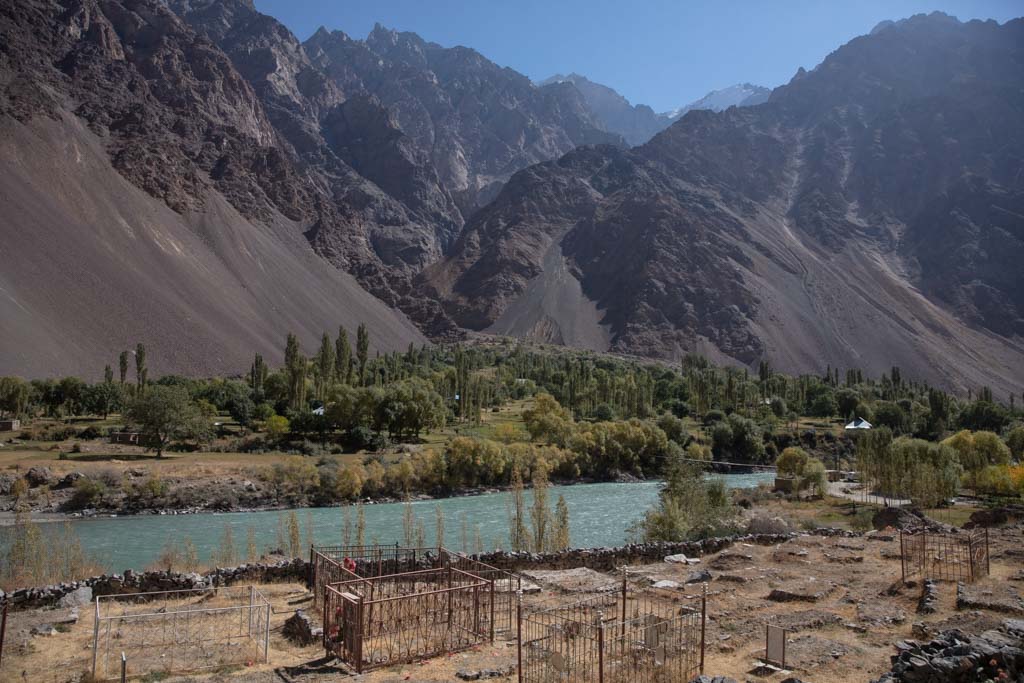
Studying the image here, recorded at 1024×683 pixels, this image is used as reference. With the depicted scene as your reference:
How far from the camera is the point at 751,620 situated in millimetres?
16984

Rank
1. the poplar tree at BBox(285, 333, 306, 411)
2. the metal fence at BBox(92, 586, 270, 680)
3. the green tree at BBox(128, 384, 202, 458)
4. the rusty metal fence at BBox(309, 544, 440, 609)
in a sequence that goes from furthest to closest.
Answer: the poplar tree at BBox(285, 333, 306, 411) → the green tree at BBox(128, 384, 202, 458) → the rusty metal fence at BBox(309, 544, 440, 609) → the metal fence at BBox(92, 586, 270, 680)

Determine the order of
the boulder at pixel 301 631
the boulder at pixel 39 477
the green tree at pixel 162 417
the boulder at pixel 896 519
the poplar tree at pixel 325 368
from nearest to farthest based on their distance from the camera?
the boulder at pixel 301 631 → the boulder at pixel 896 519 → the boulder at pixel 39 477 → the green tree at pixel 162 417 → the poplar tree at pixel 325 368

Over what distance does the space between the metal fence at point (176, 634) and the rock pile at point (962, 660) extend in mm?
11462

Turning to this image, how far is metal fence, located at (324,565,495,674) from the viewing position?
14086mm

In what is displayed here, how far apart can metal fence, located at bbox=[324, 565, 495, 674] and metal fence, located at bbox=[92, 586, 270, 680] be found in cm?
155

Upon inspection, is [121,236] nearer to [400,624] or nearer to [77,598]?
[77,598]

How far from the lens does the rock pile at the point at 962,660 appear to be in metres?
10.3

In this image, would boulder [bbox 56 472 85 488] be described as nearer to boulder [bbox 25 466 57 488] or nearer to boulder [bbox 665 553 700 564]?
boulder [bbox 25 466 57 488]

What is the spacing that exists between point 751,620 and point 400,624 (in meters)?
8.02

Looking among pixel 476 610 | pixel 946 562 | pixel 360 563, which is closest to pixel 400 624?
pixel 476 610

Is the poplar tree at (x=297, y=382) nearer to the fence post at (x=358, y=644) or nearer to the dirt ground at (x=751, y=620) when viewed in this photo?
the dirt ground at (x=751, y=620)

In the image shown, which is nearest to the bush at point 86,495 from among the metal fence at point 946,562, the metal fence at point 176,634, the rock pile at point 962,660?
the metal fence at point 176,634

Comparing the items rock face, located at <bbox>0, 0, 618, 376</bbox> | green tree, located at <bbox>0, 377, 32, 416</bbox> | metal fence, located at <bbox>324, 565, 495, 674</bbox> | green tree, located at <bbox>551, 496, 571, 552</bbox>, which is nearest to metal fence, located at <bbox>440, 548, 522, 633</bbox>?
metal fence, located at <bbox>324, 565, 495, 674</bbox>

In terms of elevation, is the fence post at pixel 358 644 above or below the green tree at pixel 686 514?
above
